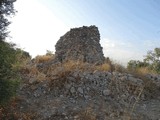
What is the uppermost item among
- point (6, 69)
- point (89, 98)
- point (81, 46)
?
point (81, 46)

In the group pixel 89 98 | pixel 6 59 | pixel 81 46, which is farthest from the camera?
pixel 81 46

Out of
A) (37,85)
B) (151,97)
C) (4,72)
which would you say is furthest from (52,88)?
(151,97)

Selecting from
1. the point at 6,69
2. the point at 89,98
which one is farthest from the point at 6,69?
the point at 89,98

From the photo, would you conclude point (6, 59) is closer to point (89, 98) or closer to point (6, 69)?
point (6, 69)

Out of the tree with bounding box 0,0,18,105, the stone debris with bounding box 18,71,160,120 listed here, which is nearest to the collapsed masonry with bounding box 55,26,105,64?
the stone debris with bounding box 18,71,160,120

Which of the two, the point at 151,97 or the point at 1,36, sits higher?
the point at 1,36

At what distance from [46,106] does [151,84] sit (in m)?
5.47

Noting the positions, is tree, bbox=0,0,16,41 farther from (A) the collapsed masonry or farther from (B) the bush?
(A) the collapsed masonry

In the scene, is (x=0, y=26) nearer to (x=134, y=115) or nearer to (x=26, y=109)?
(x=26, y=109)

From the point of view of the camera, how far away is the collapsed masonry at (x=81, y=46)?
19.2 m

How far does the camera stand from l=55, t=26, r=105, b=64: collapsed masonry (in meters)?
19.2

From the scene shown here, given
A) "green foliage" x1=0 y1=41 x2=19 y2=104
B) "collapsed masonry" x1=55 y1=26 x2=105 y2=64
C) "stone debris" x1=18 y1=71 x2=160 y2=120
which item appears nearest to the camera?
"green foliage" x1=0 y1=41 x2=19 y2=104

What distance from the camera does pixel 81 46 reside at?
1972 centimetres

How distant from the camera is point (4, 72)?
10102 millimetres
